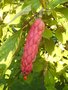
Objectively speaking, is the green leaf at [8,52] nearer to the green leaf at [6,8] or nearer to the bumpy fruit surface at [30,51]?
the bumpy fruit surface at [30,51]

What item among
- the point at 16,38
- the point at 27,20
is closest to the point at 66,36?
the point at 27,20

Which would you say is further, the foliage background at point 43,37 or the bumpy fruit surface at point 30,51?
the foliage background at point 43,37

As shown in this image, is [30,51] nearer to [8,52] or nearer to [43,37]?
[8,52]

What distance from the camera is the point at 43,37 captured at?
1520 mm

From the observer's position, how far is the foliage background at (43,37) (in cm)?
119

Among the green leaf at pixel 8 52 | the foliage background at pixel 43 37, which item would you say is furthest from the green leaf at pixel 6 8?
the green leaf at pixel 8 52

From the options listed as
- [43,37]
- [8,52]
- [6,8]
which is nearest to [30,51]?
[8,52]

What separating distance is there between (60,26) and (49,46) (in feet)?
0.47

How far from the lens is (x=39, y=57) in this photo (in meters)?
1.86

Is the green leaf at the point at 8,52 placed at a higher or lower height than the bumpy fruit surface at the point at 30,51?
lower

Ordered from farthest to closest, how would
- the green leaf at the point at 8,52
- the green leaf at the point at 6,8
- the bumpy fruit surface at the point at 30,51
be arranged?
1. the green leaf at the point at 6,8
2. the green leaf at the point at 8,52
3. the bumpy fruit surface at the point at 30,51

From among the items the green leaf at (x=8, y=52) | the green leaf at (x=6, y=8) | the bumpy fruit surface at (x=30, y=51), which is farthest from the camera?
the green leaf at (x=6, y=8)

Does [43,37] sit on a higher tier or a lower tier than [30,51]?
lower

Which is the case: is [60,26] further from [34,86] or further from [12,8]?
[34,86]
